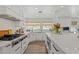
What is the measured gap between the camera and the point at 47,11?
1.69m

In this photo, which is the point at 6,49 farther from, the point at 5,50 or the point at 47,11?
the point at 47,11

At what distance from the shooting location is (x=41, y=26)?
5.80 feet

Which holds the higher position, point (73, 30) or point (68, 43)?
point (73, 30)

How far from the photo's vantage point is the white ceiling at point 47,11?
1.57m

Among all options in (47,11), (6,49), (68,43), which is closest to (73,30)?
(68,43)

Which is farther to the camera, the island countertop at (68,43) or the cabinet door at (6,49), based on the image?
the cabinet door at (6,49)

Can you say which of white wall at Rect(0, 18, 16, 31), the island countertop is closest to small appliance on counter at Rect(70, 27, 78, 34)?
the island countertop

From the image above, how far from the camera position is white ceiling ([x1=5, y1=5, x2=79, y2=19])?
1.57 m

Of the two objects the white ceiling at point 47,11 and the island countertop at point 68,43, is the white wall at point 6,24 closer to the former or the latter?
the white ceiling at point 47,11

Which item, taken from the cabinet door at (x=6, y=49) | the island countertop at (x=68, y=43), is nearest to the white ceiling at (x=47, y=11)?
the island countertop at (x=68, y=43)

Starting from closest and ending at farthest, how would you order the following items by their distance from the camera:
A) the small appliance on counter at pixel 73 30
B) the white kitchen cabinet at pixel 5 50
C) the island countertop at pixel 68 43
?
the island countertop at pixel 68 43 → the white kitchen cabinet at pixel 5 50 → the small appliance on counter at pixel 73 30

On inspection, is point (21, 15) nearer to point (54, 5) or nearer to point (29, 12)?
point (29, 12)

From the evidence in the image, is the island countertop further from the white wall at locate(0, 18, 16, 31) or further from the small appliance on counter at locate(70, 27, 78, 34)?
the white wall at locate(0, 18, 16, 31)
